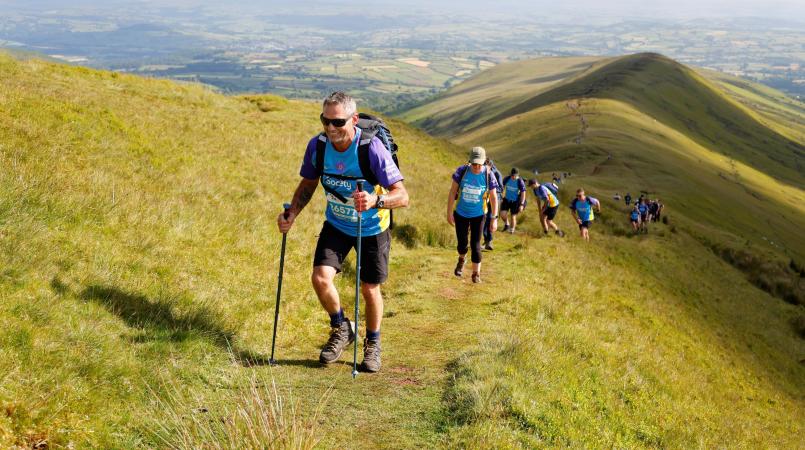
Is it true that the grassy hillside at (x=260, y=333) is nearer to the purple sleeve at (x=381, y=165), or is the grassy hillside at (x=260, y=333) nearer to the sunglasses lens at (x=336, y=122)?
the purple sleeve at (x=381, y=165)

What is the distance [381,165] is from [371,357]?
2.75 metres

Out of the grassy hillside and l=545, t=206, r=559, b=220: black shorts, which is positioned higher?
the grassy hillside

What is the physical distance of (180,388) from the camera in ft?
19.2

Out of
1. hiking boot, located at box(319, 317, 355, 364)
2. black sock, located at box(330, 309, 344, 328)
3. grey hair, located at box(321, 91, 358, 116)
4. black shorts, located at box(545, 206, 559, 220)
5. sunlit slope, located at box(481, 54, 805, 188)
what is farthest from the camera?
sunlit slope, located at box(481, 54, 805, 188)

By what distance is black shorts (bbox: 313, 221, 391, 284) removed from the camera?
7.54 metres

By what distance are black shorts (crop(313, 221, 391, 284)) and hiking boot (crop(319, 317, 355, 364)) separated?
988 mm

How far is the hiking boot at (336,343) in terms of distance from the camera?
25.8 ft

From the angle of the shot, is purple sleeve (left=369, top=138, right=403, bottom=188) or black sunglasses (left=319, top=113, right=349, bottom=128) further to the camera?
purple sleeve (left=369, top=138, right=403, bottom=188)

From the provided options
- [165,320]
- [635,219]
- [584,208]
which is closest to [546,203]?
[584,208]

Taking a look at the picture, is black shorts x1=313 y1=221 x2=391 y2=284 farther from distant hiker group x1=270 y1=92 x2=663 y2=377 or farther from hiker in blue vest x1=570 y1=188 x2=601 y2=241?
hiker in blue vest x1=570 y1=188 x2=601 y2=241

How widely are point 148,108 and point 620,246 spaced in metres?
24.3

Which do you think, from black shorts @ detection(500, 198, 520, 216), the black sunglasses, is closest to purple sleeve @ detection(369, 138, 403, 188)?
the black sunglasses

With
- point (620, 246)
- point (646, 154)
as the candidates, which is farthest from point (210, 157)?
point (646, 154)

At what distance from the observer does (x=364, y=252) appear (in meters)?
7.61
